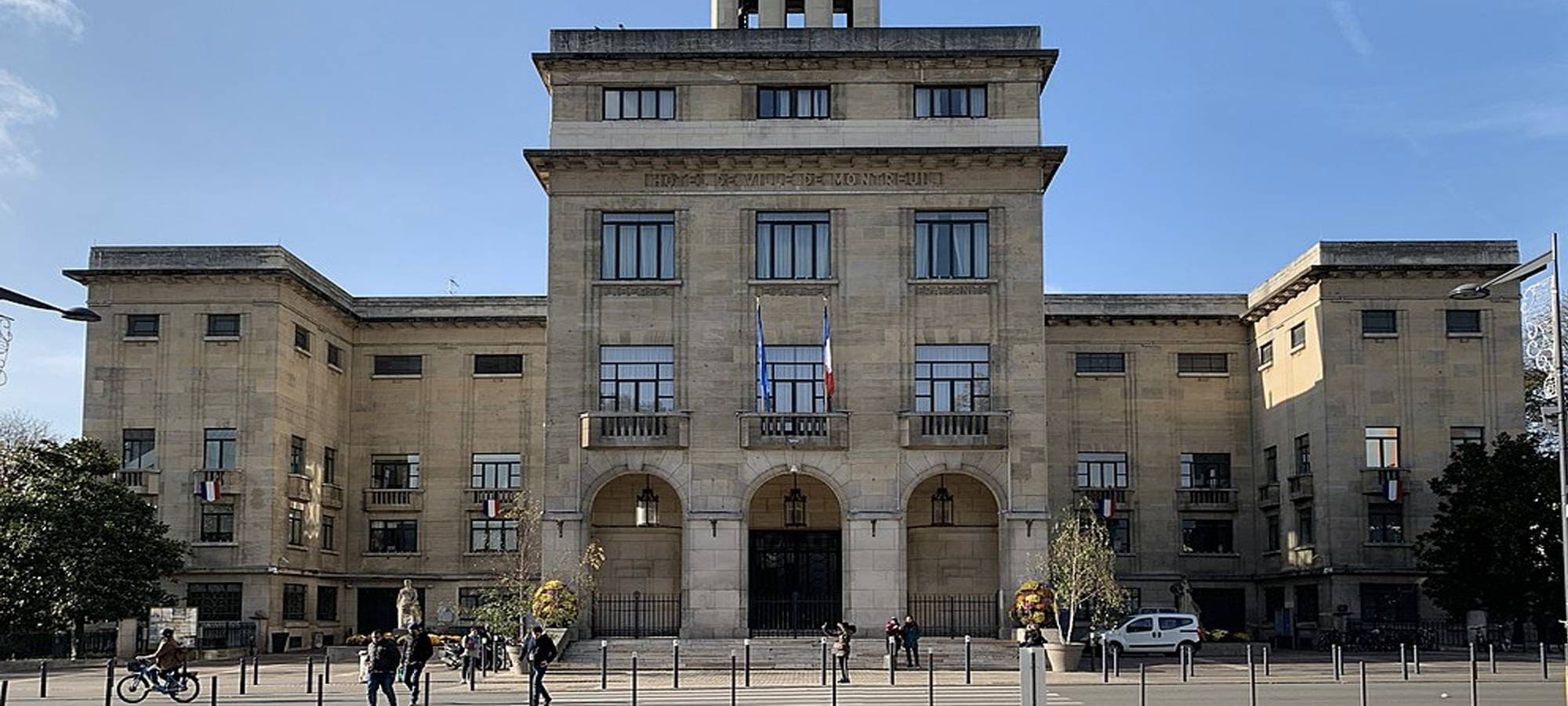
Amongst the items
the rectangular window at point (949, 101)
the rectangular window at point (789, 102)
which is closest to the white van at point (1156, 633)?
the rectangular window at point (949, 101)

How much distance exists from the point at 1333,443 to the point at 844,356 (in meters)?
18.0

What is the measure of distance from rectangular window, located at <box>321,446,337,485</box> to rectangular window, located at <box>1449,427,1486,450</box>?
3917 centimetres

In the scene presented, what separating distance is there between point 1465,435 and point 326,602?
132ft

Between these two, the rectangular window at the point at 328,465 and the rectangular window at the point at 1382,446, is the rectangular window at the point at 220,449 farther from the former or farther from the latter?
the rectangular window at the point at 1382,446

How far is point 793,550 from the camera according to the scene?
53.0 meters

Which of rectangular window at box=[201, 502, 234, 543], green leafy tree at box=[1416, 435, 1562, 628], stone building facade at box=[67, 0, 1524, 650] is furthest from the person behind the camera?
rectangular window at box=[201, 502, 234, 543]

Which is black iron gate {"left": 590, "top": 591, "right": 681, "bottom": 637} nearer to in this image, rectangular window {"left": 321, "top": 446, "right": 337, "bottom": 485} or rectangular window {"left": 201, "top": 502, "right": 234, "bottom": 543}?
rectangular window {"left": 201, "top": 502, "right": 234, "bottom": 543}

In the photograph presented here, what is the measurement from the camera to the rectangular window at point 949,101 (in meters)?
52.1

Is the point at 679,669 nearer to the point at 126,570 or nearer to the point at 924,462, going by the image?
the point at 924,462

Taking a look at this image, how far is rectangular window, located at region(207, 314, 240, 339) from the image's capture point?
59.5m

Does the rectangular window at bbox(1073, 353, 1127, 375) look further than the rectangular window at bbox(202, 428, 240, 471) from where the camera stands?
Yes

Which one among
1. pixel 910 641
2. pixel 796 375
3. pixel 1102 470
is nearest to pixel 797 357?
pixel 796 375

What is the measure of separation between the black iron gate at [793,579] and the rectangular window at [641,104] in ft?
42.0

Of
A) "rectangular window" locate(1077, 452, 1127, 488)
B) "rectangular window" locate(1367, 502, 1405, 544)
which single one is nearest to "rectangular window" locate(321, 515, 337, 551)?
"rectangular window" locate(1077, 452, 1127, 488)
